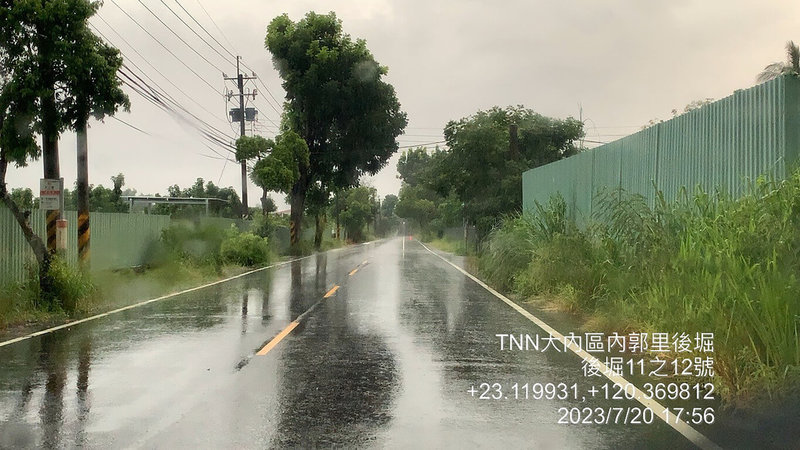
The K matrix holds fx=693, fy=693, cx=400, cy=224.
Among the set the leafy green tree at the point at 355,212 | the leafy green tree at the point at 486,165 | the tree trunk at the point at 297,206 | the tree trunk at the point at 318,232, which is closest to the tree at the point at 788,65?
the leafy green tree at the point at 486,165

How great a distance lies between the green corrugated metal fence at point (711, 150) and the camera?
852cm

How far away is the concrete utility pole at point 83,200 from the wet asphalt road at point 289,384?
17.7 ft

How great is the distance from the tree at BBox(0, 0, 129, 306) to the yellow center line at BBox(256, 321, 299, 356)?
5099 millimetres

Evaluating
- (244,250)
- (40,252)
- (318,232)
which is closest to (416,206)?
(318,232)

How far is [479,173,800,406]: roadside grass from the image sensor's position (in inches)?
249

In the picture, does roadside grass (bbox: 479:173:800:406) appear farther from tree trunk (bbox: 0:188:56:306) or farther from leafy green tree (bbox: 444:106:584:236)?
leafy green tree (bbox: 444:106:584:236)

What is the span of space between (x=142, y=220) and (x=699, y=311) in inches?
741

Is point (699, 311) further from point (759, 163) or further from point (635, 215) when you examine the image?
point (635, 215)

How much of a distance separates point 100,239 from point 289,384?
14.4 meters

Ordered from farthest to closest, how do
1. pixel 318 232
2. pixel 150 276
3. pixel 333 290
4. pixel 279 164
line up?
pixel 318 232 → pixel 279 164 → pixel 150 276 → pixel 333 290

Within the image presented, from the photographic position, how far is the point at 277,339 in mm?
9617

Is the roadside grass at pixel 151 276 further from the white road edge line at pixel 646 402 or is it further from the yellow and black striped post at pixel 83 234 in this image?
the white road edge line at pixel 646 402

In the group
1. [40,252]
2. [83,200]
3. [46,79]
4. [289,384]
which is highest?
[46,79]

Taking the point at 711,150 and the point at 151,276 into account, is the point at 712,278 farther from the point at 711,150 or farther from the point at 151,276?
the point at 151,276
